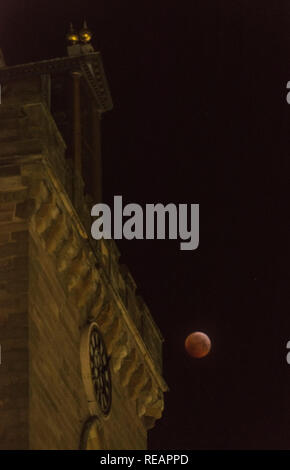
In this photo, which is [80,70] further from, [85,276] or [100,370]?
[100,370]

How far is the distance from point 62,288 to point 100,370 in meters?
2.49

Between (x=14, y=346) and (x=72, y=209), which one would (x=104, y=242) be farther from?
(x=14, y=346)

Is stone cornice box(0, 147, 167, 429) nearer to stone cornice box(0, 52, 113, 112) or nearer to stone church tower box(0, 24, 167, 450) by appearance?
stone church tower box(0, 24, 167, 450)

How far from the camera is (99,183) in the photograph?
35.1m

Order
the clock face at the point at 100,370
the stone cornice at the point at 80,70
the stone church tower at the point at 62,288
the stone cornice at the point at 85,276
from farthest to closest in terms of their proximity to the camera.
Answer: the clock face at the point at 100,370, the stone cornice at the point at 80,70, the stone cornice at the point at 85,276, the stone church tower at the point at 62,288

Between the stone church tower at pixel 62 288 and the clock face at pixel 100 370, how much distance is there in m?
0.03

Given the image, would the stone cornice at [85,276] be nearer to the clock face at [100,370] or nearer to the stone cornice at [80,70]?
the clock face at [100,370]

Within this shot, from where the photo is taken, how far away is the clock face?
102 feet

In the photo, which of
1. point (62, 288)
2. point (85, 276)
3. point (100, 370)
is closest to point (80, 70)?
point (85, 276)

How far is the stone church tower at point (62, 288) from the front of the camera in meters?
27.6

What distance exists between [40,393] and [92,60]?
9555mm

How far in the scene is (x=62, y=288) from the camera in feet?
99.5

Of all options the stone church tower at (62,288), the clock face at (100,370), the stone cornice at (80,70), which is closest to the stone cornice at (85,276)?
the stone church tower at (62,288)

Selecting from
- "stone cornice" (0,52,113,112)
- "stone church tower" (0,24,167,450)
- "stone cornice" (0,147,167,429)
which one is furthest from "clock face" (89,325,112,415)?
"stone cornice" (0,52,113,112)
